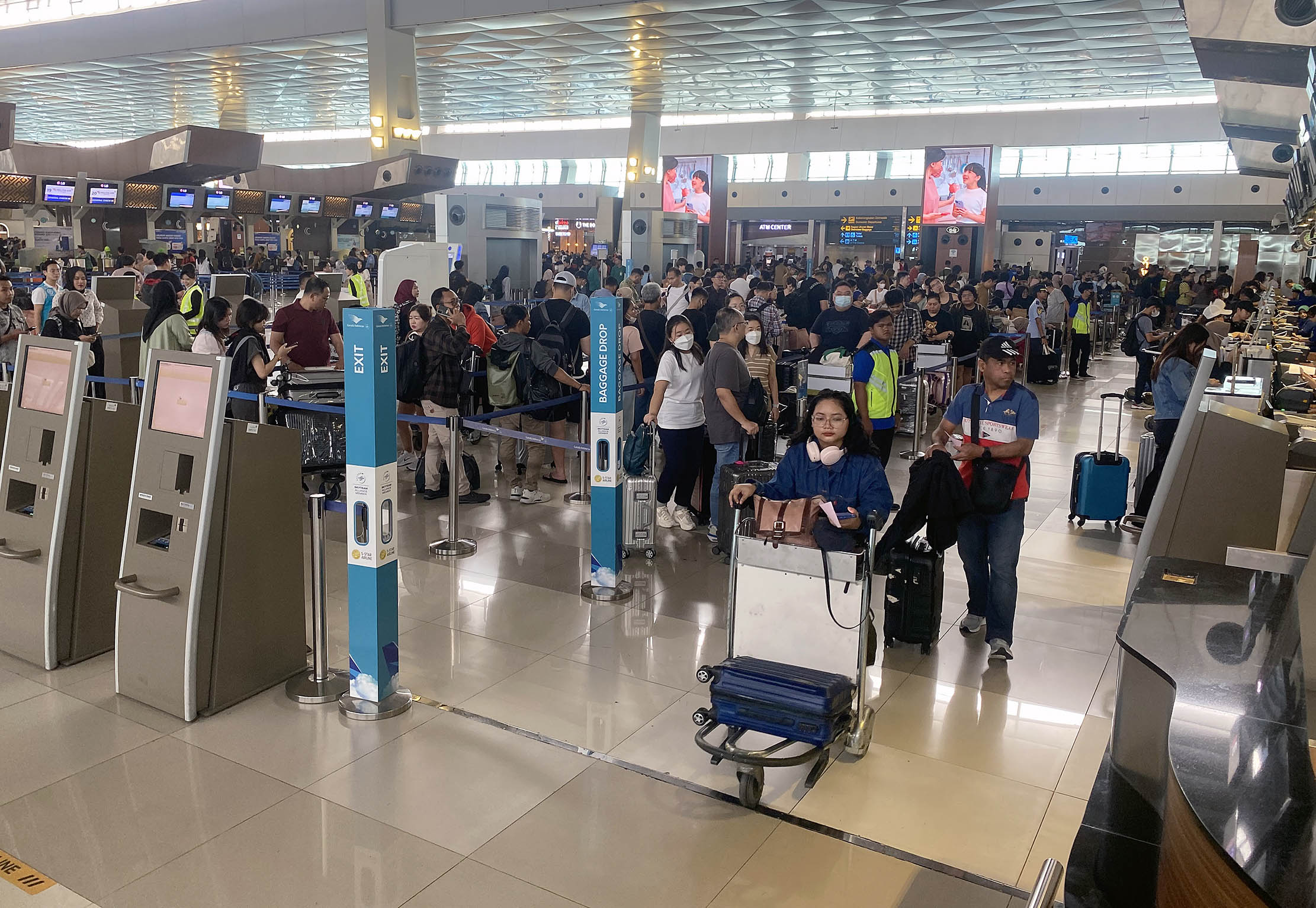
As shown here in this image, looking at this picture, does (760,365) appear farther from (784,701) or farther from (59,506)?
(59,506)

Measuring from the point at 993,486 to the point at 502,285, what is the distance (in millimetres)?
14765

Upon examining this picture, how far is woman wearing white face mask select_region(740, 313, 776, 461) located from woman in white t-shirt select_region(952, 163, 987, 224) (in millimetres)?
16916

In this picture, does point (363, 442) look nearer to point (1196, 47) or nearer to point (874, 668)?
point (874, 668)

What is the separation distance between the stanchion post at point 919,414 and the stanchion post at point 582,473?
137 inches

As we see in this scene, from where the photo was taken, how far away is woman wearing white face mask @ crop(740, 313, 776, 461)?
7.43 m

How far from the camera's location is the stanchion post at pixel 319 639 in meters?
4.65

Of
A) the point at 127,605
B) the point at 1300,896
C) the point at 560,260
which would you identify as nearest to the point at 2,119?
the point at 560,260

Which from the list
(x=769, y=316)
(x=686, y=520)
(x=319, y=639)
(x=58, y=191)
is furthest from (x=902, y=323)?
(x=58, y=191)

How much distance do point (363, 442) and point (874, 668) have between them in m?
2.79

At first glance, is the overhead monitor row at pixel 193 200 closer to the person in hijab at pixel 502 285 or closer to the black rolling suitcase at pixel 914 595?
the person in hijab at pixel 502 285

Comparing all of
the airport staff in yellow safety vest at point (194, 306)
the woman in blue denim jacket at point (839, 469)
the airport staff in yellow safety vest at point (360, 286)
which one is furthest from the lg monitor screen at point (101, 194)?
the woman in blue denim jacket at point (839, 469)

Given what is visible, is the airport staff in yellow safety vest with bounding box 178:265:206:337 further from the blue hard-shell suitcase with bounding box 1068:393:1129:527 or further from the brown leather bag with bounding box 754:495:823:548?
the blue hard-shell suitcase with bounding box 1068:393:1129:527

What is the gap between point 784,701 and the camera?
12.5ft

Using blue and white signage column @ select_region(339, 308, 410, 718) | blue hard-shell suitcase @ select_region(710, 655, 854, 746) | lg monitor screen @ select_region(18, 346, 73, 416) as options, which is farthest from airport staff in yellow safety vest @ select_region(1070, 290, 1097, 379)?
lg monitor screen @ select_region(18, 346, 73, 416)
